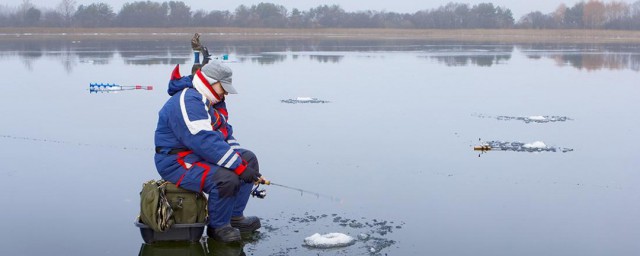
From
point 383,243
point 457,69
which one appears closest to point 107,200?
point 383,243

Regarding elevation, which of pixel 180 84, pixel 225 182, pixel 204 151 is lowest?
pixel 225 182

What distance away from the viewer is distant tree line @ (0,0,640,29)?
91688 mm

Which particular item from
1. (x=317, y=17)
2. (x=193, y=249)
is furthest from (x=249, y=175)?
(x=317, y=17)

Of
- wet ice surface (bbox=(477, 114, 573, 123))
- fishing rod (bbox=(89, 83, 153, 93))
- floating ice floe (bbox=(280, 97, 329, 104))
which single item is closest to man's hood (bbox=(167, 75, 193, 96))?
wet ice surface (bbox=(477, 114, 573, 123))

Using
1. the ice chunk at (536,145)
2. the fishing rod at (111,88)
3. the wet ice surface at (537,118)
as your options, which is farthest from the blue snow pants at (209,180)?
the fishing rod at (111,88)

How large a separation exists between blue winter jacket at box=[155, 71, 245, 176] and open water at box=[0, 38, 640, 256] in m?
0.55

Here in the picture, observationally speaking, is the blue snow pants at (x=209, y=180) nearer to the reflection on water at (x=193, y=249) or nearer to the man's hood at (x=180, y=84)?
the reflection on water at (x=193, y=249)

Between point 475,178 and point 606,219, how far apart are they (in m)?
1.52

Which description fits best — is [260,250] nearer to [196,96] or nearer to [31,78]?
[196,96]

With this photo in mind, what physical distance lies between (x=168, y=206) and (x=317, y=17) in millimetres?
101398

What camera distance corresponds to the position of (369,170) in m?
7.60

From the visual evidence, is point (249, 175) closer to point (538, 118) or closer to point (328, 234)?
point (328, 234)

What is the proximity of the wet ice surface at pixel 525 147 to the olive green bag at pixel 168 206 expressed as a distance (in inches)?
173

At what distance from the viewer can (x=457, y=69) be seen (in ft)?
72.1
